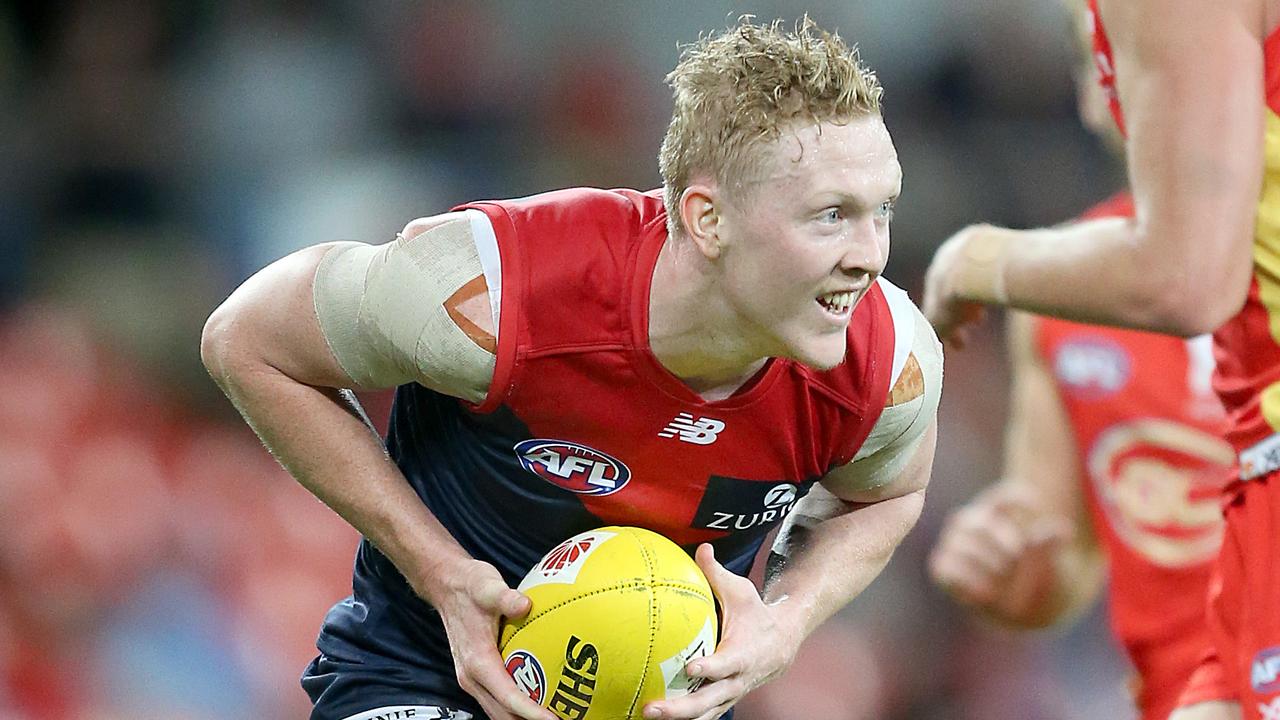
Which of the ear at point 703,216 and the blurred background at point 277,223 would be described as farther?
the blurred background at point 277,223

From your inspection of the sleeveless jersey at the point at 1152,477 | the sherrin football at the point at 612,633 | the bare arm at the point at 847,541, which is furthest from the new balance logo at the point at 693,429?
the sleeveless jersey at the point at 1152,477

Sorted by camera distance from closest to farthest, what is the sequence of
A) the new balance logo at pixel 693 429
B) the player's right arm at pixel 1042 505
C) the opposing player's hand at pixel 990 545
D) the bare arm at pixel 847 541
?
the new balance logo at pixel 693 429
the bare arm at pixel 847 541
the opposing player's hand at pixel 990 545
the player's right arm at pixel 1042 505

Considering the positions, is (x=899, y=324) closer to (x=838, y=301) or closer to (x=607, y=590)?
(x=838, y=301)

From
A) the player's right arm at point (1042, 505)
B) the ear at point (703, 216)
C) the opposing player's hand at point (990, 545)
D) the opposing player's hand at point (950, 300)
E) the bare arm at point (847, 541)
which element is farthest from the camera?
the player's right arm at point (1042, 505)

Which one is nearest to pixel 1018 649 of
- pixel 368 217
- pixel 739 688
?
pixel 368 217

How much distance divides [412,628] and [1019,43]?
7.34 meters

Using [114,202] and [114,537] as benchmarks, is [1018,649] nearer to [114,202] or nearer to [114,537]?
[114,537]

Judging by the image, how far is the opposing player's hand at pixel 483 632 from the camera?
2705mm

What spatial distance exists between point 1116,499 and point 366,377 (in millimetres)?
2591

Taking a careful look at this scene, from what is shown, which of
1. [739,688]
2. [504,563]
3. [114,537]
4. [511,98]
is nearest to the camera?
[739,688]

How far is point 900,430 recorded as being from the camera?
2938 mm

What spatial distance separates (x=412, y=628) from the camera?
3.14 metres

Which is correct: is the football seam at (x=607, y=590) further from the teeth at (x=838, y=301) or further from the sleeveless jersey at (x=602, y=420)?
the teeth at (x=838, y=301)

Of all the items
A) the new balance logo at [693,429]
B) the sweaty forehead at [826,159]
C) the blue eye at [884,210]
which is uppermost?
the sweaty forehead at [826,159]
